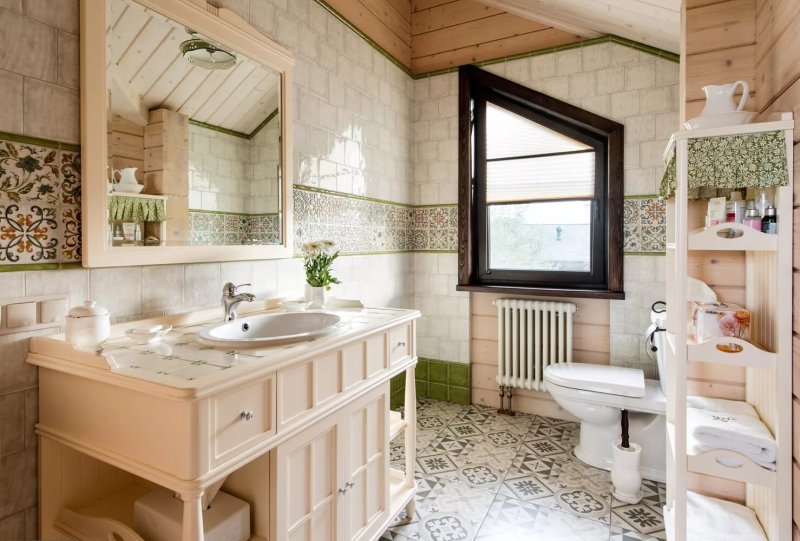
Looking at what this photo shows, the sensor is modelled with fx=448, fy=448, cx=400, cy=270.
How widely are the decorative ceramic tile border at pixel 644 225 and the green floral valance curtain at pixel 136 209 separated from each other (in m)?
2.59

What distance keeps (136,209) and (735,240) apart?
194cm

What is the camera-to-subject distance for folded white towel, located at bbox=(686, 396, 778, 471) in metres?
1.40

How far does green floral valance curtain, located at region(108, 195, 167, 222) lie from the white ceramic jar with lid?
13.3 inches

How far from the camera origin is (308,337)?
1383mm

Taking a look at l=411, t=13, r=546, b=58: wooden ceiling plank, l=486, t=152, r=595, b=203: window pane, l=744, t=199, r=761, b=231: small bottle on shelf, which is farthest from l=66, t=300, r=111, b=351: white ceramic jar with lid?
l=411, t=13, r=546, b=58: wooden ceiling plank

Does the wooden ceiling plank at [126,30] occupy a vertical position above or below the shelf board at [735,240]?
above

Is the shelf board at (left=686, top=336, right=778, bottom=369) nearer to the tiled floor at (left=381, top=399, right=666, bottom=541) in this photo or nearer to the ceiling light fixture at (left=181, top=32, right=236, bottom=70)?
the tiled floor at (left=381, top=399, right=666, bottom=541)

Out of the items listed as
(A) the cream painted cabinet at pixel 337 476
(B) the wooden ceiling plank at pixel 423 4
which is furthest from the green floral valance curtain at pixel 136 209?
(B) the wooden ceiling plank at pixel 423 4

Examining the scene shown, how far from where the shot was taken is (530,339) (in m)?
3.06

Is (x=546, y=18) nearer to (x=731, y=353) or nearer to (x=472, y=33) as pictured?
(x=472, y=33)

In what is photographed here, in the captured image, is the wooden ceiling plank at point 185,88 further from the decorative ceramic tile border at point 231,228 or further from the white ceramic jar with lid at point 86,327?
the white ceramic jar with lid at point 86,327

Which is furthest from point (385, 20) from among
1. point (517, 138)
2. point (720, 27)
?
point (720, 27)

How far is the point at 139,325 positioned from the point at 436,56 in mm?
2859

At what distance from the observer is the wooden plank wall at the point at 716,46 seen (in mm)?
1647
